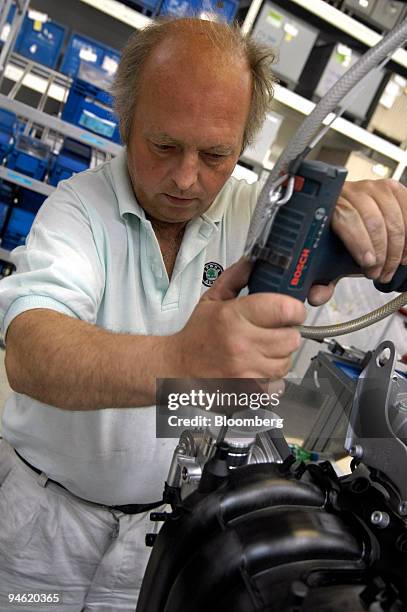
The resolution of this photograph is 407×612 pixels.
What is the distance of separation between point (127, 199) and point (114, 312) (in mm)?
188

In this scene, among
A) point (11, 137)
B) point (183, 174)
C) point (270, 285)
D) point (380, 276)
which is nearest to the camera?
point (270, 285)

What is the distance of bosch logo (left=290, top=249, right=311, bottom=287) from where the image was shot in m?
0.47

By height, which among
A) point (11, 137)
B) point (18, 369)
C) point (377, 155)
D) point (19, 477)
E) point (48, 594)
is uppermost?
point (377, 155)

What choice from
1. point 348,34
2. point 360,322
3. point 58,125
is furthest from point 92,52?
point 360,322

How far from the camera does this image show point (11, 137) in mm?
2338

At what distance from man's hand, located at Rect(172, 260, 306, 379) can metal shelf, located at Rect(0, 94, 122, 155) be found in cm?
198

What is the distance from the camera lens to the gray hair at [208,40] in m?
0.78

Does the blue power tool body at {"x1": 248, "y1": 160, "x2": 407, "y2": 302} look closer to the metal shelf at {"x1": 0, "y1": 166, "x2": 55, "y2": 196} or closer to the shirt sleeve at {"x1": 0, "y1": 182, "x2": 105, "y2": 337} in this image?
the shirt sleeve at {"x1": 0, "y1": 182, "x2": 105, "y2": 337}

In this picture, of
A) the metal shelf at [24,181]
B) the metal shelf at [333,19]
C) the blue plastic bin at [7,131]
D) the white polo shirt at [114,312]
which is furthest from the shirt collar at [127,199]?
the metal shelf at [333,19]

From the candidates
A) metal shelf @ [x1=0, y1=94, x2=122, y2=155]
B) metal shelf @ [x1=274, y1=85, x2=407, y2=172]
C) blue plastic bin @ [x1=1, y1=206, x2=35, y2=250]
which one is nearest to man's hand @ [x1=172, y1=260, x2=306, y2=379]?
metal shelf @ [x1=0, y1=94, x2=122, y2=155]

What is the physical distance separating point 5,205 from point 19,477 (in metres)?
1.84

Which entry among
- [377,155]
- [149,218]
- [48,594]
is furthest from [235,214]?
[377,155]

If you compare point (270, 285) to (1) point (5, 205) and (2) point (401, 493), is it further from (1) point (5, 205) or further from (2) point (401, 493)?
(1) point (5, 205)

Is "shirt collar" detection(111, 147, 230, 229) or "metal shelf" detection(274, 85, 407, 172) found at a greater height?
"metal shelf" detection(274, 85, 407, 172)
